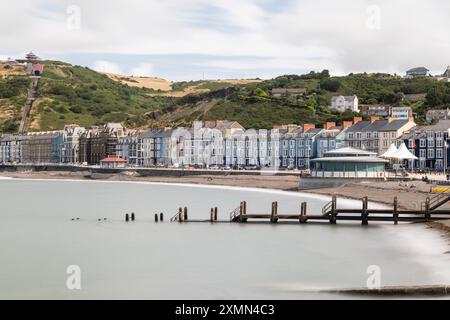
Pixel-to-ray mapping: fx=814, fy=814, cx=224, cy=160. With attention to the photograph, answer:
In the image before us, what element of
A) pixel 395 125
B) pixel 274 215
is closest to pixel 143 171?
pixel 395 125

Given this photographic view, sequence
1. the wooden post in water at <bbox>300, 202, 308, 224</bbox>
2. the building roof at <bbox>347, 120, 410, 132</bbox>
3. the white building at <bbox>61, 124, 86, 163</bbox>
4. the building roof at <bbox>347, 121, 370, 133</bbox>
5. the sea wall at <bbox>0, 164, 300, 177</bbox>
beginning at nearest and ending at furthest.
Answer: the wooden post in water at <bbox>300, 202, 308, 224</bbox> < the building roof at <bbox>347, 120, 410, 132</bbox> < the sea wall at <bbox>0, 164, 300, 177</bbox> < the building roof at <bbox>347, 121, 370, 133</bbox> < the white building at <bbox>61, 124, 86, 163</bbox>

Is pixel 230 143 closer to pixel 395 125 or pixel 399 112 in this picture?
pixel 395 125

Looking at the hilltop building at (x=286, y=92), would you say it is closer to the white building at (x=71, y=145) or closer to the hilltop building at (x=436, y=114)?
the white building at (x=71, y=145)

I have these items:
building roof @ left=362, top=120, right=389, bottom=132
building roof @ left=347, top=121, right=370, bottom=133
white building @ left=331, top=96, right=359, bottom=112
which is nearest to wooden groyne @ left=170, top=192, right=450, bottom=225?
building roof @ left=362, top=120, right=389, bottom=132

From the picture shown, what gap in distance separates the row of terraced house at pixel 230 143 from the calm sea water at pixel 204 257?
47035 mm

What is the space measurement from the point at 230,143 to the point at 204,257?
96976 millimetres

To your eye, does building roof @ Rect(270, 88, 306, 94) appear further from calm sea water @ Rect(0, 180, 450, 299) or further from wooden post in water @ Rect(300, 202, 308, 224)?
wooden post in water @ Rect(300, 202, 308, 224)

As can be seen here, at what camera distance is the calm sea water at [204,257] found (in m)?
29.9

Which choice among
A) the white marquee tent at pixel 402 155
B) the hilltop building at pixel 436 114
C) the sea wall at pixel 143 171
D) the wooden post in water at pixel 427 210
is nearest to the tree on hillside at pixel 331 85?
the hilltop building at pixel 436 114

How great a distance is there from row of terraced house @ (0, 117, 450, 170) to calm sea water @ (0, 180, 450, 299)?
47.0m

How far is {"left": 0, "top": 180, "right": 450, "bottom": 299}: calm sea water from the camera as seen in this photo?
98.0 ft

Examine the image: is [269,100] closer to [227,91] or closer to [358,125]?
[227,91]
